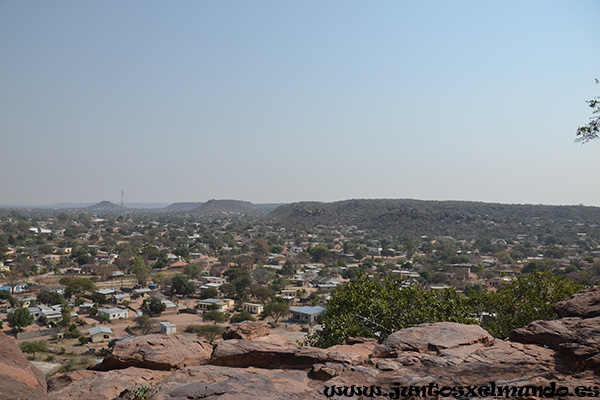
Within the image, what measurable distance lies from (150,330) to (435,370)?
111 feet

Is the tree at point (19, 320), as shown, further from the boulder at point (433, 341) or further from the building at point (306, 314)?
the boulder at point (433, 341)

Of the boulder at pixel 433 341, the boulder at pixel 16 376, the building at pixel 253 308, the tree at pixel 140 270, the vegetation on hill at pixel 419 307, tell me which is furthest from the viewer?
the tree at pixel 140 270

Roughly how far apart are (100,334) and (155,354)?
2836cm

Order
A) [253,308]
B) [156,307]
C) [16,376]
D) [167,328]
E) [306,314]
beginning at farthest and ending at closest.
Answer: [253,308], [156,307], [306,314], [167,328], [16,376]

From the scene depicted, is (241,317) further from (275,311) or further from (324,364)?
(324,364)

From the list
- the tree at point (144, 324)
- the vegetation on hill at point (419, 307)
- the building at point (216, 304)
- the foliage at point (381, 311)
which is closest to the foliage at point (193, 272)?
the building at point (216, 304)

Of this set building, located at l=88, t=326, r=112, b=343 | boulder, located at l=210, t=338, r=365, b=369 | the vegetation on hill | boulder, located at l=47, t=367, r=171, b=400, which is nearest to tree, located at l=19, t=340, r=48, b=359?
building, located at l=88, t=326, r=112, b=343

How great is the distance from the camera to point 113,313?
130ft

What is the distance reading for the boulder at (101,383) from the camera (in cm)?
754

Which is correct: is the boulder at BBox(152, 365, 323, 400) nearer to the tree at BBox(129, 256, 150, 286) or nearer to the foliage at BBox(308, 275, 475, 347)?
the foliage at BBox(308, 275, 475, 347)

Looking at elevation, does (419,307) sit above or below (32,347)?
above

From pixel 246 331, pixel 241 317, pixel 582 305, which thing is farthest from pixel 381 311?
pixel 241 317

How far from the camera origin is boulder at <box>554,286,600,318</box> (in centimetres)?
953

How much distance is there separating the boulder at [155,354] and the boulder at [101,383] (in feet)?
0.87
